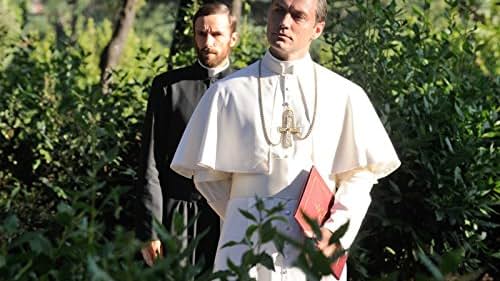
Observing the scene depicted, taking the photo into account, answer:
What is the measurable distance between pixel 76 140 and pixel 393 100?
199cm

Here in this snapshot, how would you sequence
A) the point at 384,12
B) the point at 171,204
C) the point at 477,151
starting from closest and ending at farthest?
the point at 171,204
the point at 477,151
the point at 384,12

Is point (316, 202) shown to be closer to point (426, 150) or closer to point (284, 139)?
A: point (284, 139)

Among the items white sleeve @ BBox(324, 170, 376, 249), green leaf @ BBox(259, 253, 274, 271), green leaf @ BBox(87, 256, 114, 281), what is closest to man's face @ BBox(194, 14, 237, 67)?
white sleeve @ BBox(324, 170, 376, 249)

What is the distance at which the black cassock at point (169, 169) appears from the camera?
22.0 ft

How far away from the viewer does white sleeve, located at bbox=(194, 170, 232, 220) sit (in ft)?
18.5

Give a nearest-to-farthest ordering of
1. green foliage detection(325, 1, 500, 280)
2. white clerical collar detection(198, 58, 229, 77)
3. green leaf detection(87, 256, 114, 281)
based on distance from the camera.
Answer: green leaf detection(87, 256, 114, 281)
white clerical collar detection(198, 58, 229, 77)
green foliage detection(325, 1, 500, 280)

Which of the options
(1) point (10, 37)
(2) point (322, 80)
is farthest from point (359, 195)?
(1) point (10, 37)

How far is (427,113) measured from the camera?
775 cm

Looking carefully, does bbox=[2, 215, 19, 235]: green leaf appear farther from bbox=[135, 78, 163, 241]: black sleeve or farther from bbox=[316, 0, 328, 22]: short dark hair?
bbox=[135, 78, 163, 241]: black sleeve

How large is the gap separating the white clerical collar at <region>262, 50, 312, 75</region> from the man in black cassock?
1.00 meters

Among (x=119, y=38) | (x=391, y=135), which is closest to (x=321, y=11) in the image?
(x=391, y=135)

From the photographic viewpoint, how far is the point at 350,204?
545cm

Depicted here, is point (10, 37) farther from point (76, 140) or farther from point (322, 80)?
point (322, 80)

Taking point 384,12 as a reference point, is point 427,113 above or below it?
below
